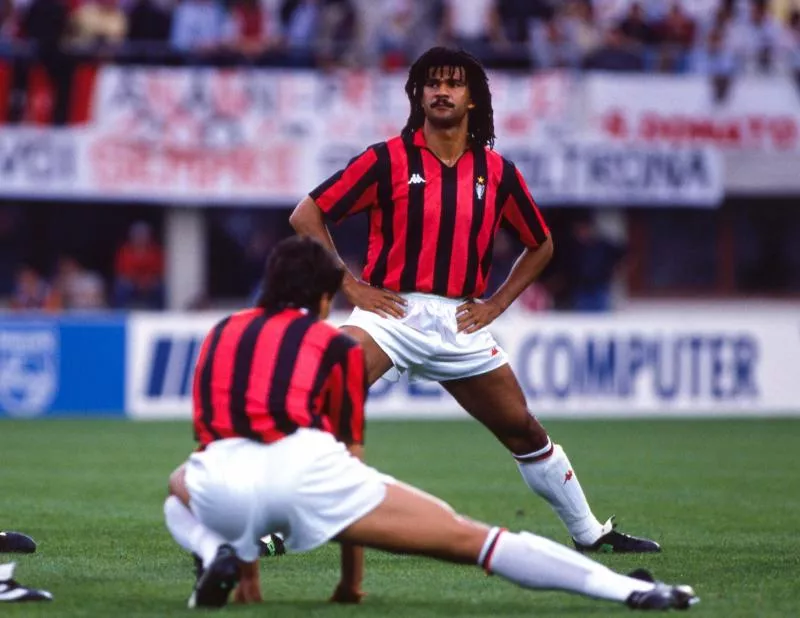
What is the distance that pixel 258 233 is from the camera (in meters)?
24.6

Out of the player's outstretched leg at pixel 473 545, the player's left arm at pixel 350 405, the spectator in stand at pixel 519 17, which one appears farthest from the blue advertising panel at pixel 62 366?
the player's outstretched leg at pixel 473 545

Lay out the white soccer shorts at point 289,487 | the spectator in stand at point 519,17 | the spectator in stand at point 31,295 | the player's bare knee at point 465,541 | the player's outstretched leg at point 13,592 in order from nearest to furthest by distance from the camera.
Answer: the white soccer shorts at point 289,487 → the player's bare knee at point 465,541 → the player's outstretched leg at point 13,592 → the spectator in stand at point 31,295 → the spectator in stand at point 519,17

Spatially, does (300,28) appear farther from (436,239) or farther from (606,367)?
(436,239)

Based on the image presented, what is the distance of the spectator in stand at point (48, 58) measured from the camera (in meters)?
22.2

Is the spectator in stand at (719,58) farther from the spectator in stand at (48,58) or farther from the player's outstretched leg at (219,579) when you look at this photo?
the player's outstretched leg at (219,579)

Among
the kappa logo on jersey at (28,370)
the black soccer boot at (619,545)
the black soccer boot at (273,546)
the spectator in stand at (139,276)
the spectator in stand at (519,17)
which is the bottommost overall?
the kappa logo on jersey at (28,370)

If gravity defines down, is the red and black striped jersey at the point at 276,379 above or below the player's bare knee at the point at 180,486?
above

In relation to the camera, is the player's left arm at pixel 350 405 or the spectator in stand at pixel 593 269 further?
the spectator in stand at pixel 593 269

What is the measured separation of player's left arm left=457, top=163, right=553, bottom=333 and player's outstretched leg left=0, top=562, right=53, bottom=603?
7.41 ft

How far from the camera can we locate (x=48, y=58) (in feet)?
73.5

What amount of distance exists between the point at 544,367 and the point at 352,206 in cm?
1142

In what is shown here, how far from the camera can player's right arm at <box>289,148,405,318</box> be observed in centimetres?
805

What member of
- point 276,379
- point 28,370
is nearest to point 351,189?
point 276,379

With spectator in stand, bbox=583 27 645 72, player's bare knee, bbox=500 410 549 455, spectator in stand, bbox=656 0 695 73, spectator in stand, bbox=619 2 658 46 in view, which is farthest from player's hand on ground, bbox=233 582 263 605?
spectator in stand, bbox=619 2 658 46
